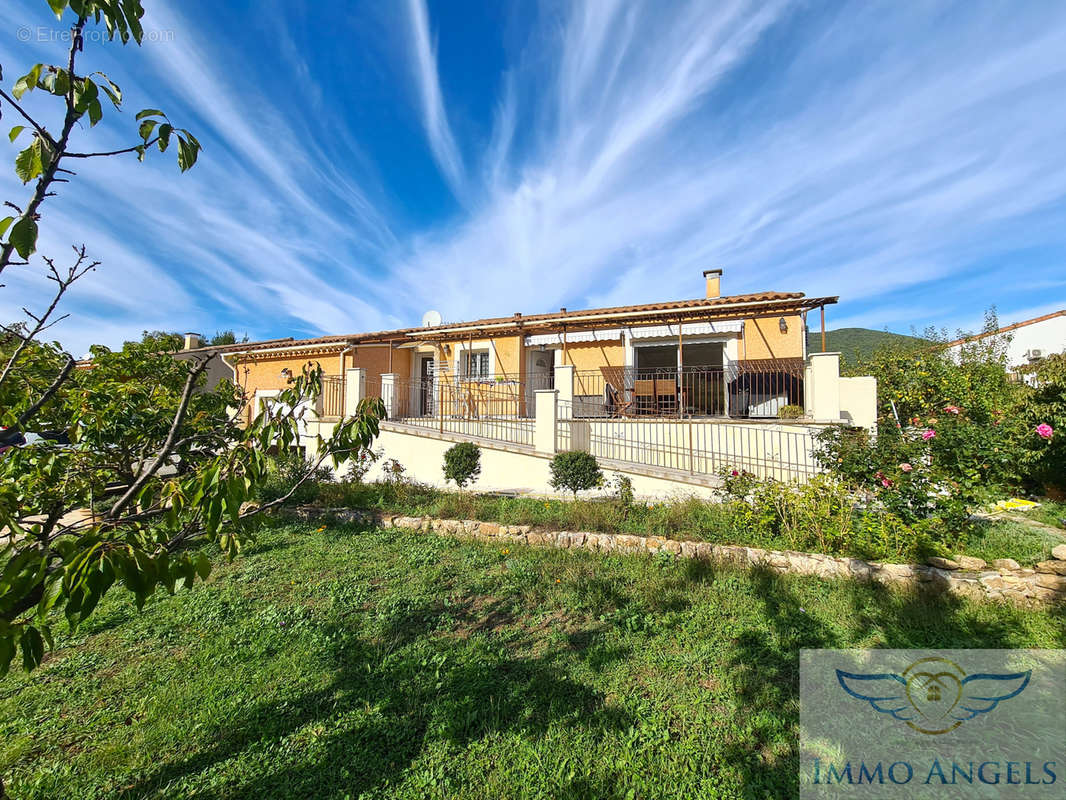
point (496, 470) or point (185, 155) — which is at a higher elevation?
point (185, 155)

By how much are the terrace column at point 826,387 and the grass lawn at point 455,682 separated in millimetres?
4687

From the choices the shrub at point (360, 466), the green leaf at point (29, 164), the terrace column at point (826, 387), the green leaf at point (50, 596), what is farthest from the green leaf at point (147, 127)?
the terrace column at point (826, 387)

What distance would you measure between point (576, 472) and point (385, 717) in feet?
17.3

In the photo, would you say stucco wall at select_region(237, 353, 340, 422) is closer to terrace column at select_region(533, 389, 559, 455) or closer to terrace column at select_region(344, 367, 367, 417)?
terrace column at select_region(344, 367, 367, 417)

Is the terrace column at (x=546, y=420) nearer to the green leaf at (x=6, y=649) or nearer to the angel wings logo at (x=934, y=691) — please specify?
the angel wings logo at (x=934, y=691)

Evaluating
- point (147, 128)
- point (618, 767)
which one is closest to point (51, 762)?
point (618, 767)

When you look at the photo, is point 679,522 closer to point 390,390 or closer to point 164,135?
point 164,135

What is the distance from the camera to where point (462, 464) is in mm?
8625

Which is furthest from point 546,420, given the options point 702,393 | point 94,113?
point 94,113

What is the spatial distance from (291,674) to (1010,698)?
4892 mm

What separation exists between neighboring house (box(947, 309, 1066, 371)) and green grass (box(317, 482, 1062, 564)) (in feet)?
42.9

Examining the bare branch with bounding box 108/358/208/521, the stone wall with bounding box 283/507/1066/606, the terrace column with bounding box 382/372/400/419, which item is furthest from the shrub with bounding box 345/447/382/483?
the bare branch with bounding box 108/358/208/521

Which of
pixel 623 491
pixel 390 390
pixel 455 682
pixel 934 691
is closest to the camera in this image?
pixel 934 691

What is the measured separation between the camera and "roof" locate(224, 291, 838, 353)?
11.3m
